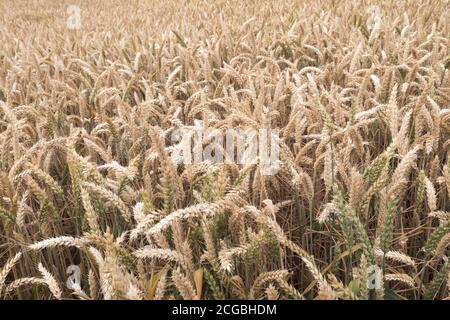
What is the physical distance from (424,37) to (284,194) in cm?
172

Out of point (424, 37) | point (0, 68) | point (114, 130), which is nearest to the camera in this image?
point (114, 130)

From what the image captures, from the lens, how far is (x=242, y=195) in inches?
53.2

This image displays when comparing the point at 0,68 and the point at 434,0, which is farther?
the point at 434,0

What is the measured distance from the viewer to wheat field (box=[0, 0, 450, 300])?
41.1 inches

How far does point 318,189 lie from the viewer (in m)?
1.64

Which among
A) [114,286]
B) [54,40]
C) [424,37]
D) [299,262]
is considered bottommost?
[299,262]

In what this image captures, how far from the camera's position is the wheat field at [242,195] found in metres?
1.04
